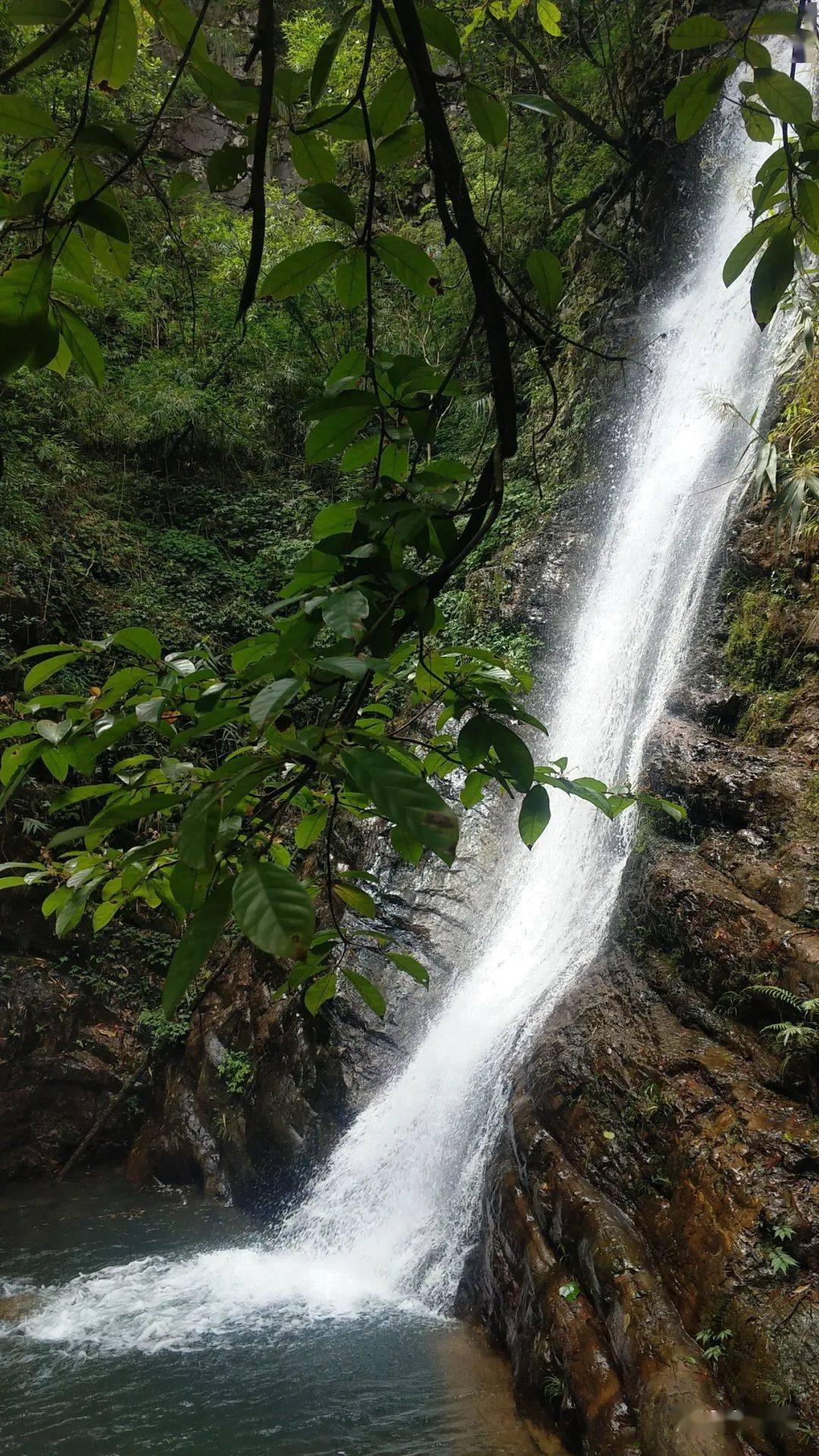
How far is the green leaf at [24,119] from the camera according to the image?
0.79 m

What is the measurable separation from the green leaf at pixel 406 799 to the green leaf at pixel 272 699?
6cm

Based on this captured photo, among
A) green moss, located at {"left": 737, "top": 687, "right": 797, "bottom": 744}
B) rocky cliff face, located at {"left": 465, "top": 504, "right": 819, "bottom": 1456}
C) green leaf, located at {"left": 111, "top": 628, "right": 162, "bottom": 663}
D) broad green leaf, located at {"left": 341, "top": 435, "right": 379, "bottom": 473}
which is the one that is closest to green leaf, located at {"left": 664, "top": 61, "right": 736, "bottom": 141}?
broad green leaf, located at {"left": 341, "top": 435, "right": 379, "bottom": 473}

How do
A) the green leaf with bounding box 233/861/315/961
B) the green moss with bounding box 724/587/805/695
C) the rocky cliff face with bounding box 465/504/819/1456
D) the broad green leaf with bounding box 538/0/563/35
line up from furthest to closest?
the green moss with bounding box 724/587/805/695 → the rocky cliff face with bounding box 465/504/819/1456 → the broad green leaf with bounding box 538/0/563/35 → the green leaf with bounding box 233/861/315/961

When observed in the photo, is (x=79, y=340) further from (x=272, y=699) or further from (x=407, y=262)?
(x=272, y=699)

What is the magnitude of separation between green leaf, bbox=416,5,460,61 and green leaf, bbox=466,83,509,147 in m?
0.08

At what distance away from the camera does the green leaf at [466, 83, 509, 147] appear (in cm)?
98

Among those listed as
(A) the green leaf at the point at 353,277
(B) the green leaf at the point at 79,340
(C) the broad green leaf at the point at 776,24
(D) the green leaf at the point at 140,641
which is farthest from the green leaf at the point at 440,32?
(D) the green leaf at the point at 140,641

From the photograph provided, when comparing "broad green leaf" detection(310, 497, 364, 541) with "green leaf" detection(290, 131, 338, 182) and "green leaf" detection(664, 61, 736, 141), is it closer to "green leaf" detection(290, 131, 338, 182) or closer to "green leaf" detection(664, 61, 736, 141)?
"green leaf" detection(290, 131, 338, 182)

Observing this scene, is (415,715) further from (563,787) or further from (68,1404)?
(68,1404)

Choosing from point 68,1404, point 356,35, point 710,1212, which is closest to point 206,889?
point 710,1212

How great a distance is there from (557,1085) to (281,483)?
9.86 m

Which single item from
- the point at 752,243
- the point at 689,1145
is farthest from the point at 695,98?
the point at 689,1145

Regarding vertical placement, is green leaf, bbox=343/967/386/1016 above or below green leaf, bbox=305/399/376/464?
below

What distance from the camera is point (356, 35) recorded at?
1213 cm
